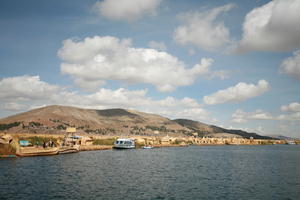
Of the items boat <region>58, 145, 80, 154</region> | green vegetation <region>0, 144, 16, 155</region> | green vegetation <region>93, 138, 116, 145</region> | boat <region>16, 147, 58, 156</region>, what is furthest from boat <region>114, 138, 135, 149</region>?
green vegetation <region>0, 144, 16, 155</region>

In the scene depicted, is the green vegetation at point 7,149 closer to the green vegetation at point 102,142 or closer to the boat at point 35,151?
the boat at point 35,151

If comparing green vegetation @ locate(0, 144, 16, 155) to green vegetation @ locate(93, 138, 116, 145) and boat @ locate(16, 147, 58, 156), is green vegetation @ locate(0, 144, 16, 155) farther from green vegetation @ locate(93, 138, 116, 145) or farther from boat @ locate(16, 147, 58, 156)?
green vegetation @ locate(93, 138, 116, 145)

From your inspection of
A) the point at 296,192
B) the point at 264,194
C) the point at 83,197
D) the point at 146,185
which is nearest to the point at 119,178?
the point at 146,185

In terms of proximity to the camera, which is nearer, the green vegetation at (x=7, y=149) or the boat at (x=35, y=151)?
the green vegetation at (x=7, y=149)

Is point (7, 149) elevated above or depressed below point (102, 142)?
above

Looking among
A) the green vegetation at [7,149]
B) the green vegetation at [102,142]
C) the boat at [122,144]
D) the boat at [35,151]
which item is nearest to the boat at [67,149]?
the boat at [35,151]

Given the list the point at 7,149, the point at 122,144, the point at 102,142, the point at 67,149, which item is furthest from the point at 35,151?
the point at 102,142

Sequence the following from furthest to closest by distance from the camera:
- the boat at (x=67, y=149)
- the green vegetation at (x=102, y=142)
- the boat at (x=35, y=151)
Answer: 1. the green vegetation at (x=102, y=142)
2. the boat at (x=67, y=149)
3. the boat at (x=35, y=151)

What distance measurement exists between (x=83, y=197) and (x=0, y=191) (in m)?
11.0

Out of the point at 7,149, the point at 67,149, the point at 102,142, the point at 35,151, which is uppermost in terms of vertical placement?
the point at 7,149

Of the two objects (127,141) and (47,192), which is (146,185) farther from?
(127,141)

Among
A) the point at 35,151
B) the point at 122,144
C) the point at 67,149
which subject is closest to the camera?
the point at 35,151

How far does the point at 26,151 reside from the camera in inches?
2832

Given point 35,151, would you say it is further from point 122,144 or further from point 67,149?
point 122,144
